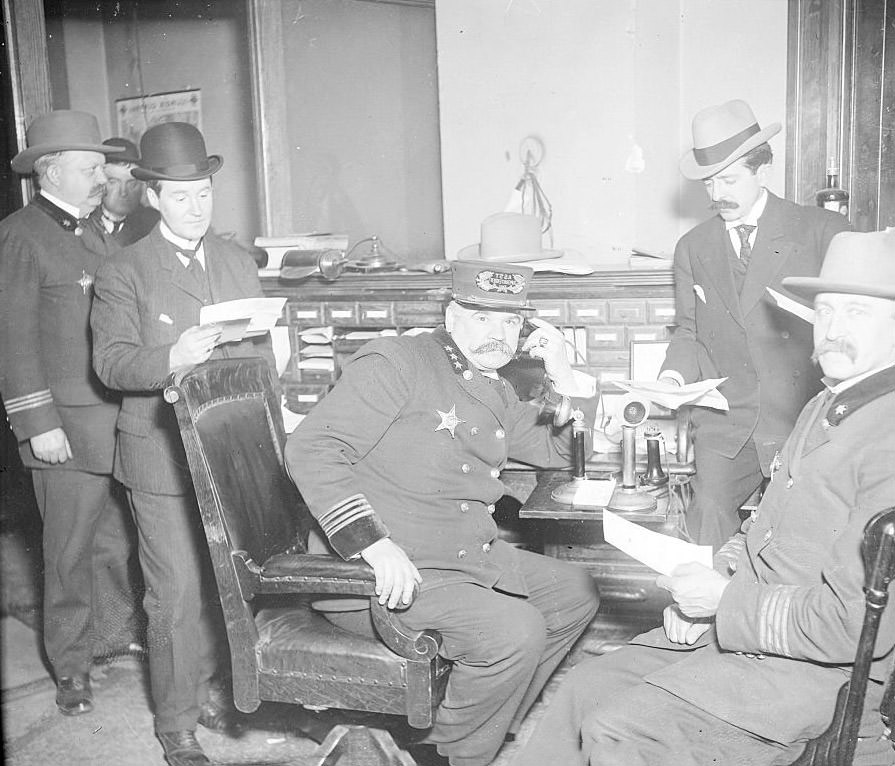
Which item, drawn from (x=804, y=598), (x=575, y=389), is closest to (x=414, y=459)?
(x=575, y=389)

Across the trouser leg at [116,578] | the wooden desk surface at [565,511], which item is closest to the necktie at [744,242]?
the wooden desk surface at [565,511]

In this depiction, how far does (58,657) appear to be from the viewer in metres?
3.50

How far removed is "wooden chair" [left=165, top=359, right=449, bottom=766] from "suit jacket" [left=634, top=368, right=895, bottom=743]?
2.32ft

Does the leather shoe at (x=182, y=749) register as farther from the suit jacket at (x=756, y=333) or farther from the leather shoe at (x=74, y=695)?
the suit jacket at (x=756, y=333)

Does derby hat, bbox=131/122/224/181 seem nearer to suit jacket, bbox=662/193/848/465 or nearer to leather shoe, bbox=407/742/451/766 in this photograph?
suit jacket, bbox=662/193/848/465

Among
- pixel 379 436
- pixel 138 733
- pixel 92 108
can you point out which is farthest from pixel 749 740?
pixel 92 108

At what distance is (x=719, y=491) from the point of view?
11.3 feet

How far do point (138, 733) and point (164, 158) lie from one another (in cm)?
210

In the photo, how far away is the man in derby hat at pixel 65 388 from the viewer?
11.0 feet

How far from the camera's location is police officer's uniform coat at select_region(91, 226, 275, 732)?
303 centimetres

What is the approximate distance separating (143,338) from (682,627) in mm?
2022

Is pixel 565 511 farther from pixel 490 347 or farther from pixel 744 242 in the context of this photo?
pixel 744 242

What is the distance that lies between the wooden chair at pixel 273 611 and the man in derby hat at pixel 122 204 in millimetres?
1571

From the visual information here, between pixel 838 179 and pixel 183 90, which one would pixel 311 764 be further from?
pixel 183 90
